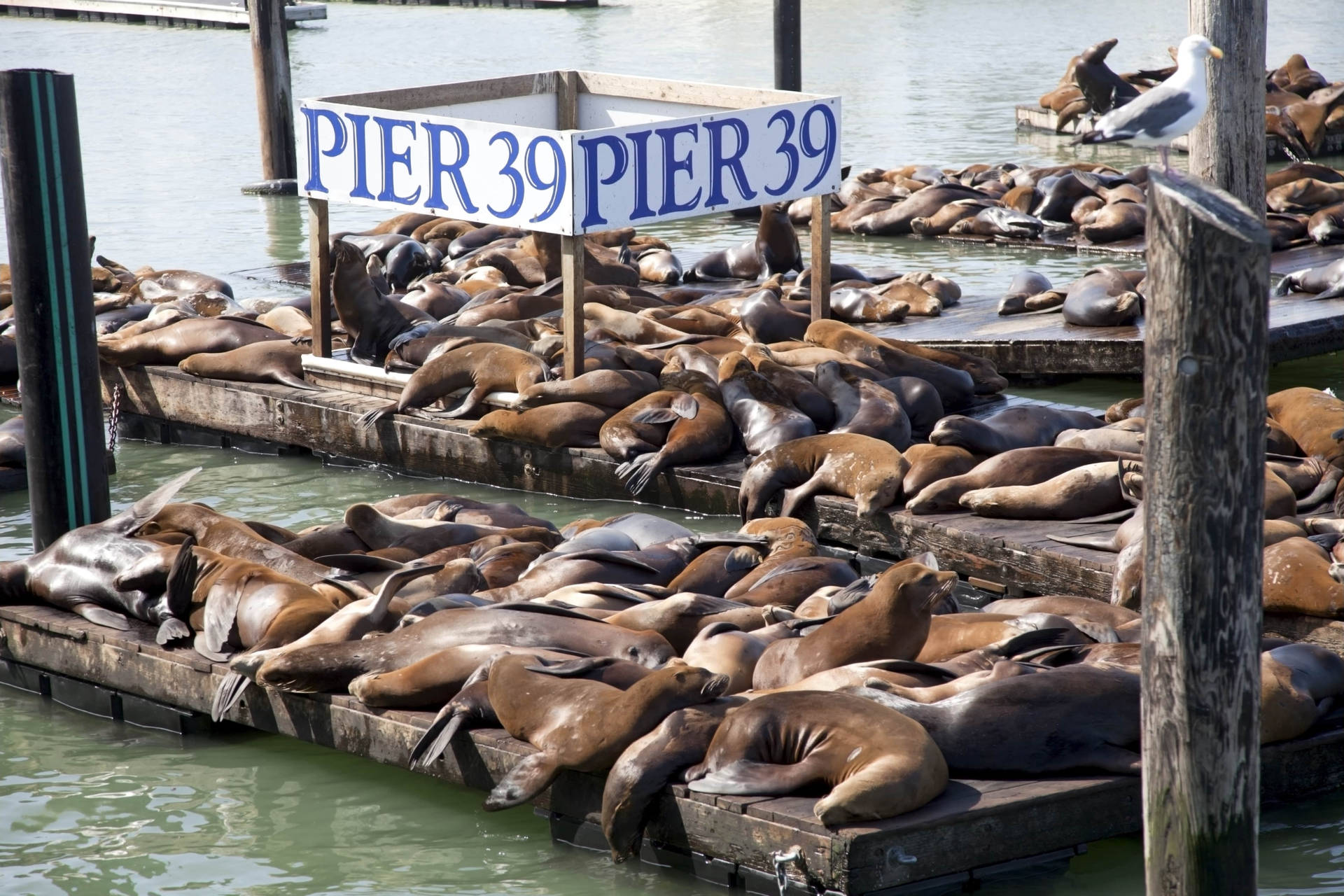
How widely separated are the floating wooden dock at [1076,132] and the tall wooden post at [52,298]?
15201 millimetres

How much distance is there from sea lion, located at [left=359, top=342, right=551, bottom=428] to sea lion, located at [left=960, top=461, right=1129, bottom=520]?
2691 millimetres

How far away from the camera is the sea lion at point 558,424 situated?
8.44 metres

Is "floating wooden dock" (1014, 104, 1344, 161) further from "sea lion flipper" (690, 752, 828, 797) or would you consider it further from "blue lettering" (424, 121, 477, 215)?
"sea lion flipper" (690, 752, 828, 797)

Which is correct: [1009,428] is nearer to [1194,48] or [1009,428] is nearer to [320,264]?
[1194,48]

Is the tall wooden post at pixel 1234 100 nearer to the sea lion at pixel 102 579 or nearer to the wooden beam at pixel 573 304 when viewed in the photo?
the wooden beam at pixel 573 304

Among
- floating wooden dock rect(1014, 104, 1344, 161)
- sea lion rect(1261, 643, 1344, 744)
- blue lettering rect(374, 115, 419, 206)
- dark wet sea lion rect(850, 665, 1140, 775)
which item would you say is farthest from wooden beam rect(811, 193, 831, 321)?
floating wooden dock rect(1014, 104, 1344, 161)

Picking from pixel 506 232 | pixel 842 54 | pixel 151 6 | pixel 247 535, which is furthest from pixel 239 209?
pixel 151 6

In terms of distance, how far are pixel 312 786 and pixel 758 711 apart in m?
1.57

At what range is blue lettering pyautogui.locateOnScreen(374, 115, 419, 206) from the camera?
8.84 metres

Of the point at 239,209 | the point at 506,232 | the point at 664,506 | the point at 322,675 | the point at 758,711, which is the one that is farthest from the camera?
the point at 239,209

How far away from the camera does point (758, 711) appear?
14.7ft

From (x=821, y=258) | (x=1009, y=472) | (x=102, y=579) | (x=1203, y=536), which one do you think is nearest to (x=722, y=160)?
(x=821, y=258)

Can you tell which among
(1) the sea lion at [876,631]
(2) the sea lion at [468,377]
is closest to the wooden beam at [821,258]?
(2) the sea lion at [468,377]

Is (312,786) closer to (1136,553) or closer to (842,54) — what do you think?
(1136,553)
